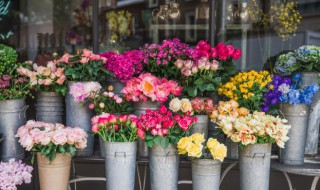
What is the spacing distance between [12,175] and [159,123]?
73 centimetres

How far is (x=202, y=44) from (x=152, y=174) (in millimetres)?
726

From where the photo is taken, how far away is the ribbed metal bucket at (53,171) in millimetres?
1948

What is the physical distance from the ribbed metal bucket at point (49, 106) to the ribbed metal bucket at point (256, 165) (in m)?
1.02

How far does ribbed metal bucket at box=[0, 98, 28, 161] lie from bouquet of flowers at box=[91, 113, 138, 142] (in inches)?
20.6

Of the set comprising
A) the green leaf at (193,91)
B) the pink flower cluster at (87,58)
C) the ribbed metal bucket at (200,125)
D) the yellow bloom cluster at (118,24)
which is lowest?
the ribbed metal bucket at (200,125)

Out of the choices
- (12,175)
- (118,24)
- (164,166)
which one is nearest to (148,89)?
(164,166)

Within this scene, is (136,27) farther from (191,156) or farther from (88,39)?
(191,156)

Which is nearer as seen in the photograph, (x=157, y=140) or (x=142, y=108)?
(x=157, y=140)

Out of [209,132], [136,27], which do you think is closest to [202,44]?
[209,132]

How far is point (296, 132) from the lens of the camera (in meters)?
2.08

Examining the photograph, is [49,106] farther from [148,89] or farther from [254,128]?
[254,128]

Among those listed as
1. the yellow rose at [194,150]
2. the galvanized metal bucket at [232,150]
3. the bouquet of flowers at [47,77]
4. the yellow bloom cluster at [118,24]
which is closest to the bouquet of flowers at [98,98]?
the bouquet of flowers at [47,77]

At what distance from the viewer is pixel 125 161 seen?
1894 millimetres

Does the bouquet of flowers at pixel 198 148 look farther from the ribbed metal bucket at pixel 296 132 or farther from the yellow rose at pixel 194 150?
the ribbed metal bucket at pixel 296 132
